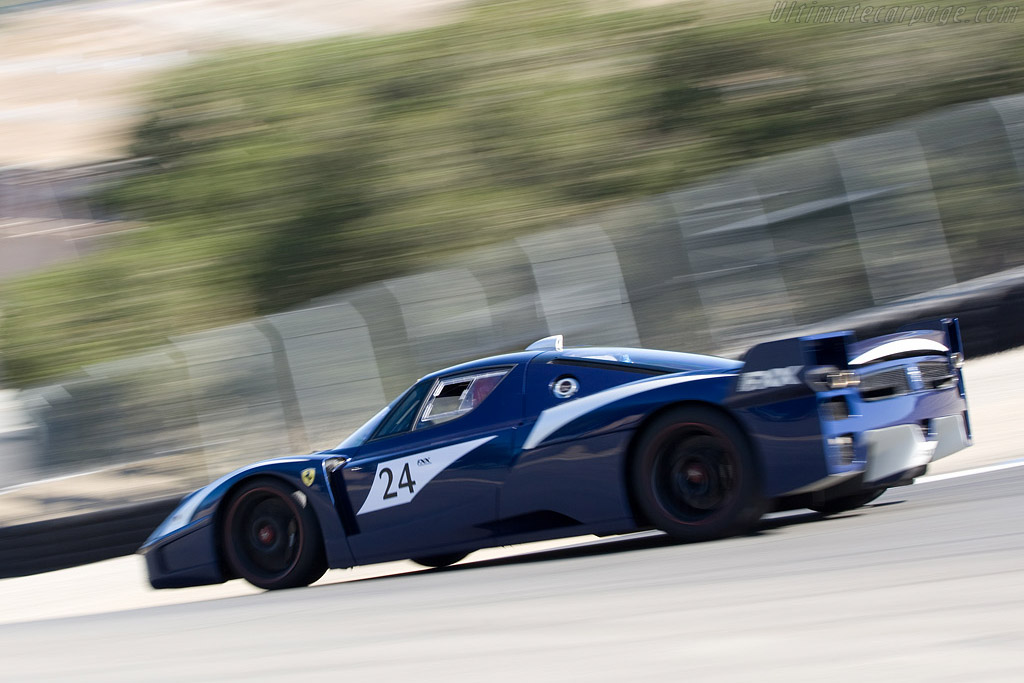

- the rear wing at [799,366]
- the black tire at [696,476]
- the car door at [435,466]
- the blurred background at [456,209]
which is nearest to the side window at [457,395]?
the car door at [435,466]

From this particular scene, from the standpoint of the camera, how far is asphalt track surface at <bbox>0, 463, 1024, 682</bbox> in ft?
10.0

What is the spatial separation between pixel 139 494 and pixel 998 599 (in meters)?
9.81

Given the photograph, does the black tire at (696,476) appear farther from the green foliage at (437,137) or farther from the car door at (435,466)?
the green foliage at (437,137)

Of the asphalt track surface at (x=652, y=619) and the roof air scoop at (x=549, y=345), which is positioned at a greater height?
the roof air scoop at (x=549, y=345)

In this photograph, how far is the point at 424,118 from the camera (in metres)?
15.7

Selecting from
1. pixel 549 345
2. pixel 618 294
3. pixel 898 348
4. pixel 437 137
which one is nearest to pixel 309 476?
pixel 549 345

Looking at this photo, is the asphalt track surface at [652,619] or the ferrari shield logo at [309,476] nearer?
the asphalt track surface at [652,619]

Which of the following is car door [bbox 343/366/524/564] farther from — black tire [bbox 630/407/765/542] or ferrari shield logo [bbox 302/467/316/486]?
black tire [bbox 630/407/765/542]

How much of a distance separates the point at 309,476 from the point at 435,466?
80 cm

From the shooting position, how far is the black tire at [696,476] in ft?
16.6

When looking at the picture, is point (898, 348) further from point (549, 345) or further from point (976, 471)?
point (976, 471)

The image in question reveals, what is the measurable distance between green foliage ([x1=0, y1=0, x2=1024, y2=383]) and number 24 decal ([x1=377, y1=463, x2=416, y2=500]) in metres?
8.46

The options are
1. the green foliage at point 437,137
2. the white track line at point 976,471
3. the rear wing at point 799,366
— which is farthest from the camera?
the green foliage at point 437,137

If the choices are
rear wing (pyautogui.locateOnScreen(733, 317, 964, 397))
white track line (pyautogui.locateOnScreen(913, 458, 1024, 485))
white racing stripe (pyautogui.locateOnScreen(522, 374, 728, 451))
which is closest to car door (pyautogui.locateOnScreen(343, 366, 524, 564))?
white racing stripe (pyautogui.locateOnScreen(522, 374, 728, 451))
